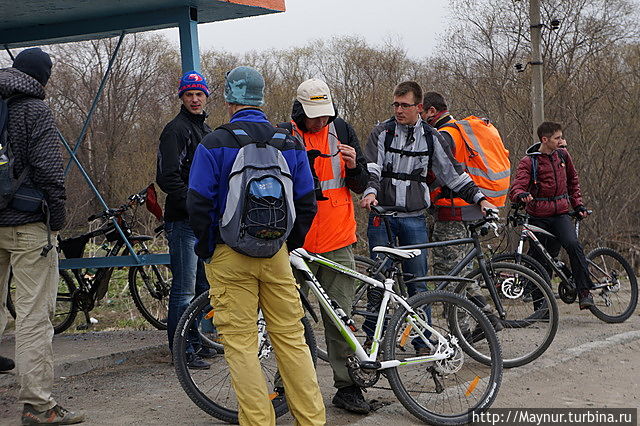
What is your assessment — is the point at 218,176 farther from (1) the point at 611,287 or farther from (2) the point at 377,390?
(1) the point at 611,287

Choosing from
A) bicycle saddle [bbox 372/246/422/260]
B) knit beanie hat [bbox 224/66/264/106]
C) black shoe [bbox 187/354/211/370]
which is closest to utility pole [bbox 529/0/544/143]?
bicycle saddle [bbox 372/246/422/260]

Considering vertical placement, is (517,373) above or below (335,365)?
below

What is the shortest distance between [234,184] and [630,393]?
3299mm

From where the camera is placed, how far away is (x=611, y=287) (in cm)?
834

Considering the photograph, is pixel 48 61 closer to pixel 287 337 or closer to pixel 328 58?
pixel 287 337

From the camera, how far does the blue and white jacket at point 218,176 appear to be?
400 cm

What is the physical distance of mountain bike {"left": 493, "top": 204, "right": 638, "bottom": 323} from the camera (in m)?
8.03

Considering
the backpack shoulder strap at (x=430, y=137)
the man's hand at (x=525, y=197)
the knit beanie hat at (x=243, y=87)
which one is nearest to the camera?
the knit beanie hat at (x=243, y=87)

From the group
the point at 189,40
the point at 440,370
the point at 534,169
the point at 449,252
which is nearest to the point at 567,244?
the point at 534,169

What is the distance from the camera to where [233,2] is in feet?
22.8

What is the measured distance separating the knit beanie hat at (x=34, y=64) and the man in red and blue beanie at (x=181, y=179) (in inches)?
46.7

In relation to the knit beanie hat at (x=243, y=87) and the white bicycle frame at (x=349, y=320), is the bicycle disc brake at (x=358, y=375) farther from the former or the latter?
the knit beanie hat at (x=243, y=87)

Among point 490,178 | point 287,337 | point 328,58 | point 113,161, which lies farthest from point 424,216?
point 328,58

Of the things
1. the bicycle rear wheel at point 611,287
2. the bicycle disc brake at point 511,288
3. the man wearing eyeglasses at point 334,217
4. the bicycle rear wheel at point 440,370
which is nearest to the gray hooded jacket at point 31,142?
the man wearing eyeglasses at point 334,217
